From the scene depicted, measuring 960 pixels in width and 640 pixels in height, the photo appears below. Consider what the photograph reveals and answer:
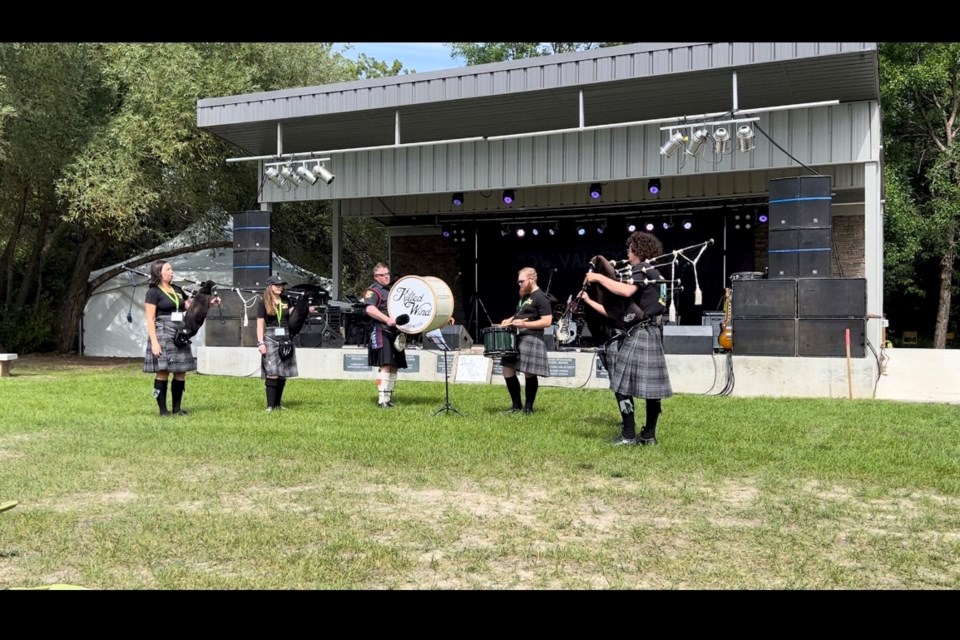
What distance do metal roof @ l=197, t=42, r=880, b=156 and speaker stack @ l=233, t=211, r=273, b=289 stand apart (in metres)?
1.64

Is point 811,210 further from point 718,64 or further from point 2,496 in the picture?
point 2,496

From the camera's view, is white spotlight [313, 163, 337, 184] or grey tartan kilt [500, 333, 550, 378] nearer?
grey tartan kilt [500, 333, 550, 378]

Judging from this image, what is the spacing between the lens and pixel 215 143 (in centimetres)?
1560

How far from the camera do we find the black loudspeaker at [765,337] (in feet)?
31.6

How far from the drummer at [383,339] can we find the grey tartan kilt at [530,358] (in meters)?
1.12

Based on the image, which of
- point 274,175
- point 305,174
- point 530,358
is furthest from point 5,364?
point 530,358

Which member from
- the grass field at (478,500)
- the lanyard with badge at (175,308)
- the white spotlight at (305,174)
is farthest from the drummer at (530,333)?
the white spotlight at (305,174)

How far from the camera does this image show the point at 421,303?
7910mm

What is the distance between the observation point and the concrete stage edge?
30.7ft

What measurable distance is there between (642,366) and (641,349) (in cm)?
13

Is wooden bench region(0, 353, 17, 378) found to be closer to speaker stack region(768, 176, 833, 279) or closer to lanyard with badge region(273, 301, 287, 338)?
lanyard with badge region(273, 301, 287, 338)

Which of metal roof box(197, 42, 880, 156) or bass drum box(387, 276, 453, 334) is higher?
metal roof box(197, 42, 880, 156)

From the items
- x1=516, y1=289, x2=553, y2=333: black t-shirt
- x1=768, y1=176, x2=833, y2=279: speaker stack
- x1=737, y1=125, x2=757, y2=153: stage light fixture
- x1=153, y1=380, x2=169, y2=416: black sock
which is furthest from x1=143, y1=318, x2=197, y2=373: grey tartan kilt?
x1=737, y1=125, x2=757, y2=153: stage light fixture

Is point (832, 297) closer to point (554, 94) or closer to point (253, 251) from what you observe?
point (554, 94)
